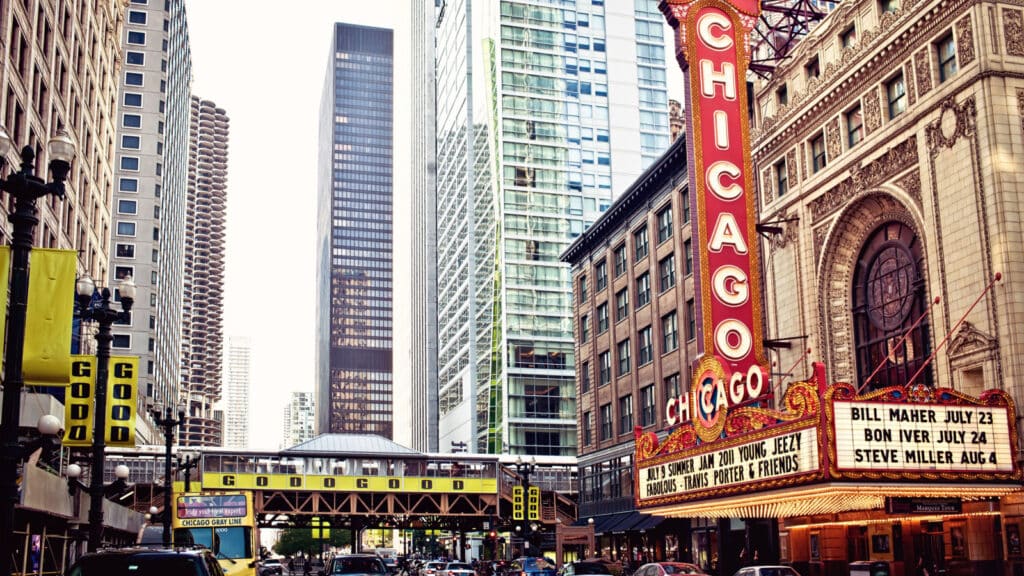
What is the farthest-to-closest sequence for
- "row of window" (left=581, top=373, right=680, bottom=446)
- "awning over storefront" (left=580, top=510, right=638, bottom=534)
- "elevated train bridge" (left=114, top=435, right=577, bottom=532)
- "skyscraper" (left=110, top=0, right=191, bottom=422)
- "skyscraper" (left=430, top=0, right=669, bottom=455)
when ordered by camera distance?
"skyscraper" (left=110, top=0, right=191, bottom=422) → "skyscraper" (left=430, top=0, right=669, bottom=455) → "elevated train bridge" (left=114, top=435, right=577, bottom=532) → "awning over storefront" (left=580, top=510, right=638, bottom=534) → "row of window" (left=581, top=373, right=680, bottom=446)

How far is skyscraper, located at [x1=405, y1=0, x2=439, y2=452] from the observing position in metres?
178

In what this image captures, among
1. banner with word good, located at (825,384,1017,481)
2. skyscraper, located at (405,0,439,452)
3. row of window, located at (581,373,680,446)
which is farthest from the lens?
skyscraper, located at (405,0,439,452)

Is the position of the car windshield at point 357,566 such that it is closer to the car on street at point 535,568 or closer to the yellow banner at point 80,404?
the yellow banner at point 80,404

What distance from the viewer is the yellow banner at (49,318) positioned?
16.8 metres

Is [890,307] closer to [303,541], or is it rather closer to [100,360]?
[100,360]

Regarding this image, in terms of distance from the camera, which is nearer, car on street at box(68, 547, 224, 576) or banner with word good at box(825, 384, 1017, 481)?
car on street at box(68, 547, 224, 576)

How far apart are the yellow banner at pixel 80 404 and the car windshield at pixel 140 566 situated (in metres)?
17.1

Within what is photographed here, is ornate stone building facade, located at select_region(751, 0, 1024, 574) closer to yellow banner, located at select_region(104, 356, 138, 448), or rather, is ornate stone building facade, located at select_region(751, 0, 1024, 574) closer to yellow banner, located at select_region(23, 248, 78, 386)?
yellow banner, located at select_region(104, 356, 138, 448)

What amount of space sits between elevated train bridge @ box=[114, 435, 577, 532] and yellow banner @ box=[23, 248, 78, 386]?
188ft

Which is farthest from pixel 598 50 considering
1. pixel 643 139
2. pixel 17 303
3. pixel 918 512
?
→ pixel 17 303

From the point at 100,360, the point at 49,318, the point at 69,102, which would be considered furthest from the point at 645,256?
the point at 49,318

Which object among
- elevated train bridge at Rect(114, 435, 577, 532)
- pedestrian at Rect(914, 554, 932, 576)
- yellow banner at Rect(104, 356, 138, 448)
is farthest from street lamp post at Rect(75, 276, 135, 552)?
elevated train bridge at Rect(114, 435, 577, 532)

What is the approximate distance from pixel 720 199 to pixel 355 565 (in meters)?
18.8

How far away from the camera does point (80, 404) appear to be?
107 ft
